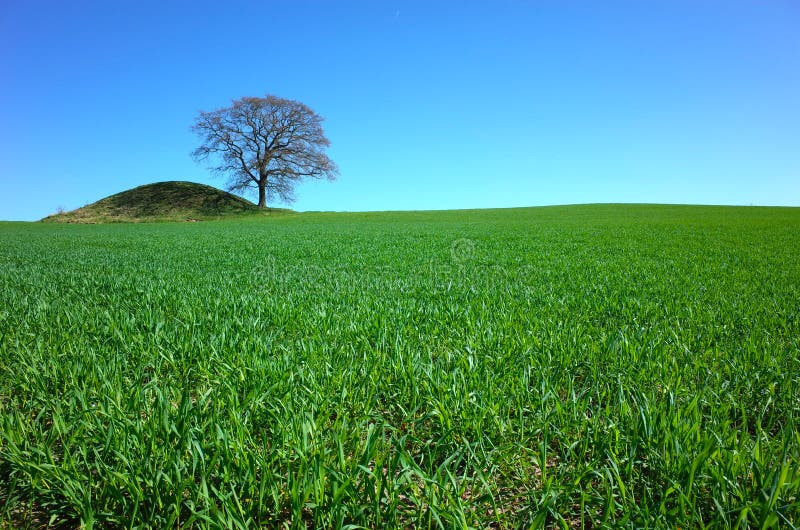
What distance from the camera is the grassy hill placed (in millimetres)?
50938

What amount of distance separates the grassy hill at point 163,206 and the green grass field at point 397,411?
51701 mm

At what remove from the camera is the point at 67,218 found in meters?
51.3

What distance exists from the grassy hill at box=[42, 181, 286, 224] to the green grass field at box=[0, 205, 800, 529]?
51701mm

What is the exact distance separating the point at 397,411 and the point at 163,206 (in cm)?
6297

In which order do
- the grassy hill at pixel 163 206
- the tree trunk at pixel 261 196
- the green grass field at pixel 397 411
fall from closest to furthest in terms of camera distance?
1. the green grass field at pixel 397 411
2. the grassy hill at pixel 163 206
3. the tree trunk at pixel 261 196

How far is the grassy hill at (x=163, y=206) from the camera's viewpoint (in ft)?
167

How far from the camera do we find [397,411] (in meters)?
2.64

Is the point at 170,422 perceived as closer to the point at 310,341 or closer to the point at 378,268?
the point at 310,341

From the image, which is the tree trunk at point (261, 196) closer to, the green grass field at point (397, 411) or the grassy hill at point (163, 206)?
the grassy hill at point (163, 206)

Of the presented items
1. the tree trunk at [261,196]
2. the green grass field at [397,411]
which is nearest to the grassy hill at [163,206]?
the tree trunk at [261,196]

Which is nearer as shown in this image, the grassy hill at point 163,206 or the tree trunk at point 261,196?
the grassy hill at point 163,206

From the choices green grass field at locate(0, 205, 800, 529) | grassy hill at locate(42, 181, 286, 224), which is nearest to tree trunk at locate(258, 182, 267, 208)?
grassy hill at locate(42, 181, 286, 224)

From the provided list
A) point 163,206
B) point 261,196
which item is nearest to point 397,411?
point 261,196

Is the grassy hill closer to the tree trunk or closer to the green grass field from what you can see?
the tree trunk
